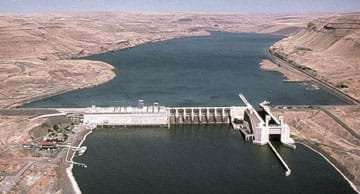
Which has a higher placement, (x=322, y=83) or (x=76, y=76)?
(x=76, y=76)

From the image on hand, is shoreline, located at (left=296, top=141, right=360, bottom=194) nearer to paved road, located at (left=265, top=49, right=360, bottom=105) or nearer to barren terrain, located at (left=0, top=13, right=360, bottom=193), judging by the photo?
barren terrain, located at (left=0, top=13, right=360, bottom=193)

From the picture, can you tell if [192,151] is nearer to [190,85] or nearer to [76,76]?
[190,85]

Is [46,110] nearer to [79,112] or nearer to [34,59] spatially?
[79,112]

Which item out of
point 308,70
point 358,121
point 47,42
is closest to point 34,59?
point 47,42

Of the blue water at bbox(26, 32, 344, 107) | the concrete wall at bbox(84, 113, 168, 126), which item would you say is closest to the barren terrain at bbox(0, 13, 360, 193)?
the blue water at bbox(26, 32, 344, 107)

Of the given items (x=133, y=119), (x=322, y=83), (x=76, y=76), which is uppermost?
(x=133, y=119)

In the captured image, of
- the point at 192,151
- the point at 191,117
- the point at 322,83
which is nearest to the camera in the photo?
the point at 192,151

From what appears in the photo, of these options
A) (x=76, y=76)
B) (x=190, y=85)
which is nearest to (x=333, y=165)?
(x=190, y=85)
